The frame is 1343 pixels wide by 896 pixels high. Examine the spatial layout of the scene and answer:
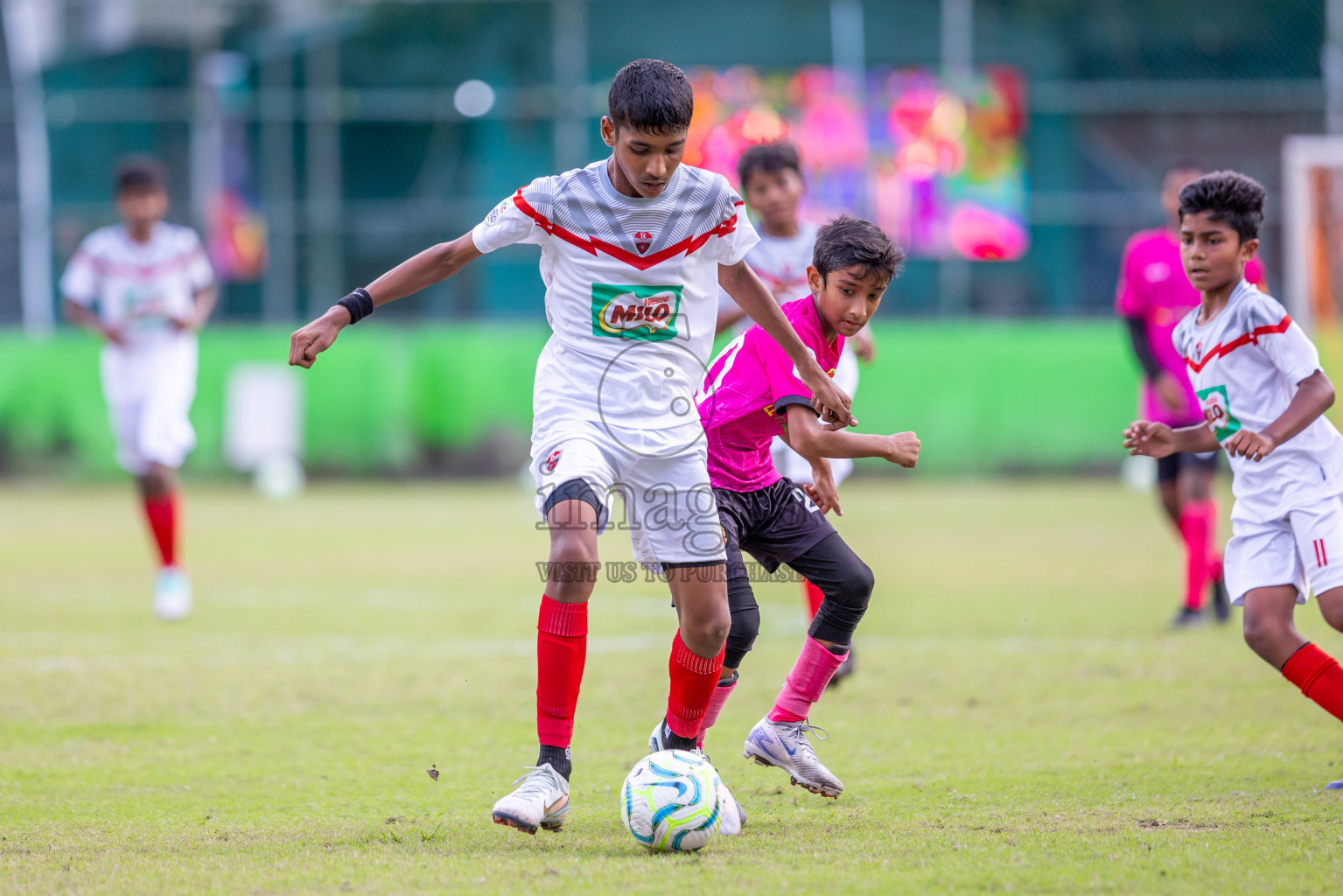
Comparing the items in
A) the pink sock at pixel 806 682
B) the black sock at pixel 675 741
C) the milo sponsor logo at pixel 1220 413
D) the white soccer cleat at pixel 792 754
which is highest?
the milo sponsor logo at pixel 1220 413

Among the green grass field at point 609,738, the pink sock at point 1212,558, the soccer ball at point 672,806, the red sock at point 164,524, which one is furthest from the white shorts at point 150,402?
the pink sock at point 1212,558

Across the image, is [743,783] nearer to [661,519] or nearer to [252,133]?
[661,519]

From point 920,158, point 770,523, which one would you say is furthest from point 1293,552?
point 920,158

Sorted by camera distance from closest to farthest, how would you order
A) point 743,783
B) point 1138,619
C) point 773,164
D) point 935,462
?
point 743,783 < point 773,164 < point 1138,619 < point 935,462

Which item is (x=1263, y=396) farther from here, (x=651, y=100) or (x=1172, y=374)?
(x=1172, y=374)

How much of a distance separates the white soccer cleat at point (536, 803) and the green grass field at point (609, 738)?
0.23 feet

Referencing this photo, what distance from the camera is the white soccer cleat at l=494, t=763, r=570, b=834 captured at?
11.7 feet

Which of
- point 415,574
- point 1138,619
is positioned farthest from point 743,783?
point 415,574

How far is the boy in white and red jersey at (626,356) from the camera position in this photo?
384cm

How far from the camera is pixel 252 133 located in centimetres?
1848

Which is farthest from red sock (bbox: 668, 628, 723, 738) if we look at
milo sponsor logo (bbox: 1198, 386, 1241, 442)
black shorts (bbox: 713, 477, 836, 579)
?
milo sponsor logo (bbox: 1198, 386, 1241, 442)

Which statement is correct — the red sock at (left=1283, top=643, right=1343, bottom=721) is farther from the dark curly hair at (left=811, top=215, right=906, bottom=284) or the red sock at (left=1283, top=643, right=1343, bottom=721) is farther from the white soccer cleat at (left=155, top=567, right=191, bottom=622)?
the white soccer cleat at (left=155, top=567, right=191, bottom=622)

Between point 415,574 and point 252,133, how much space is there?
10.9 m

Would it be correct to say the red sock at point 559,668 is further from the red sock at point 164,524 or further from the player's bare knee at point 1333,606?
the red sock at point 164,524
